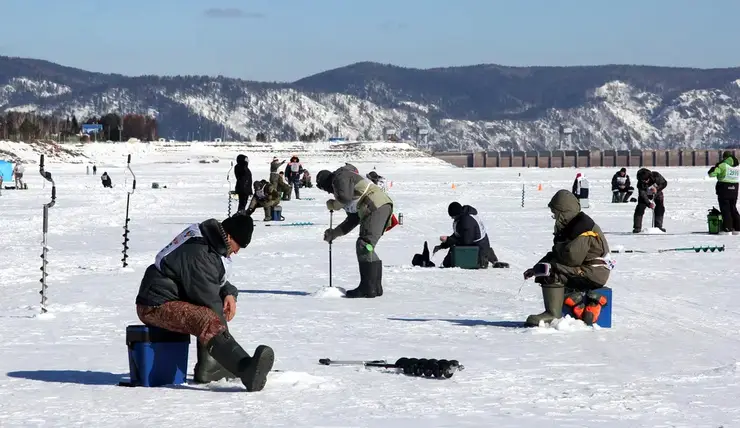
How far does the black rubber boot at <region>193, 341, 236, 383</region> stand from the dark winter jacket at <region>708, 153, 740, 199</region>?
56.4 feet

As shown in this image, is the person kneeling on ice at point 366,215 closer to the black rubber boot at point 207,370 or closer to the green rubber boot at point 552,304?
the green rubber boot at point 552,304

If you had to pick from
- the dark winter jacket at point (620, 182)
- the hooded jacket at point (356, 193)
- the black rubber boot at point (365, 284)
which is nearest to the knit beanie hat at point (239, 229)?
the black rubber boot at point (365, 284)

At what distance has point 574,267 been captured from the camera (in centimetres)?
1179

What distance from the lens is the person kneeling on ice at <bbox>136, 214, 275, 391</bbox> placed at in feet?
28.0

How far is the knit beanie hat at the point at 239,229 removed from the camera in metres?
8.60

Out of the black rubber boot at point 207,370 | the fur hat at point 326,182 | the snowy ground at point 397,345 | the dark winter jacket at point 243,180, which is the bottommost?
the snowy ground at point 397,345

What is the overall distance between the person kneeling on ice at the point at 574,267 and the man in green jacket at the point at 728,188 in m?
13.2

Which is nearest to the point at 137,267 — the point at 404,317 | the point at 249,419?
the point at 404,317

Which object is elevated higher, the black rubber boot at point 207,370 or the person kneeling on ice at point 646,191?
the person kneeling on ice at point 646,191

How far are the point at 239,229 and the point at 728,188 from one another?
17.6 metres

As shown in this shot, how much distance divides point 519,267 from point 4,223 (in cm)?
1568

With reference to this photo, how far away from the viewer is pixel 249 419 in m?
7.80

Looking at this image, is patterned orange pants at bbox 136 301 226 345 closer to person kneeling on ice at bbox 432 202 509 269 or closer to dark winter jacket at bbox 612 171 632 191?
person kneeling on ice at bbox 432 202 509 269

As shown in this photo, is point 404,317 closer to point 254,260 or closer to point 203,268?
point 203,268
